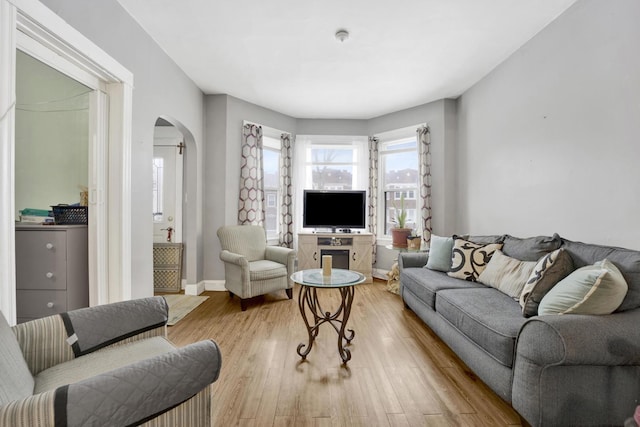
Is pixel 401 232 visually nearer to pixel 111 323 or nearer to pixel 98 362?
pixel 111 323

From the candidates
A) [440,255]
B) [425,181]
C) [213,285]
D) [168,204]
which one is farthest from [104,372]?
[425,181]

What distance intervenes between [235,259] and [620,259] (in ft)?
10.2

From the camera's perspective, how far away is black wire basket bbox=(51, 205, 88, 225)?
2098 mm

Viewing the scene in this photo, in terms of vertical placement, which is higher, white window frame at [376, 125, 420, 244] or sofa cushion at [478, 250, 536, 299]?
white window frame at [376, 125, 420, 244]

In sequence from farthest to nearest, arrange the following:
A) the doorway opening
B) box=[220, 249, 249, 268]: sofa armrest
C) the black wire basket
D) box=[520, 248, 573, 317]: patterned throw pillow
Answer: the doorway opening → box=[220, 249, 249, 268]: sofa armrest → the black wire basket → box=[520, 248, 573, 317]: patterned throw pillow

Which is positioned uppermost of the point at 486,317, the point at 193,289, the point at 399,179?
the point at 399,179

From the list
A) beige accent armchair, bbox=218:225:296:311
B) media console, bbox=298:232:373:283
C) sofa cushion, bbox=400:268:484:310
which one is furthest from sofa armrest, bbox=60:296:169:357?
media console, bbox=298:232:373:283

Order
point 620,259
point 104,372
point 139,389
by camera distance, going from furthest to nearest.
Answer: point 620,259, point 104,372, point 139,389

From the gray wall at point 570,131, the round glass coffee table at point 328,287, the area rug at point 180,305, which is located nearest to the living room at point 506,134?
the gray wall at point 570,131

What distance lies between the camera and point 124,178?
2.27m

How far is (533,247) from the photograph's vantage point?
90.9 inches

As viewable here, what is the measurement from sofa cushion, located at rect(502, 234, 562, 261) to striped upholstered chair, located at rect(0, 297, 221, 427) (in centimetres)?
239

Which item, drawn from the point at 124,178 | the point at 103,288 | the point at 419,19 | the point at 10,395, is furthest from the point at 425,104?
the point at 10,395

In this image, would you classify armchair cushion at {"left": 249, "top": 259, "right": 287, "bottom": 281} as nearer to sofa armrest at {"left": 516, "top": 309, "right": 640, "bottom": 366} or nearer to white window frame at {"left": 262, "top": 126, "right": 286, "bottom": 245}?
white window frame at {"left": 262, "top": 126, "right": 286, "bottom": 245}
